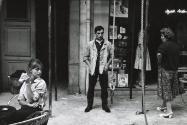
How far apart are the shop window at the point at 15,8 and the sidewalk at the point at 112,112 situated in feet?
8.08

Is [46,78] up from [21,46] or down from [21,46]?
down

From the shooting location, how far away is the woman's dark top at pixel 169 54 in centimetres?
955

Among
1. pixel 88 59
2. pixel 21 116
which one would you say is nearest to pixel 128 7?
pixel 88 59

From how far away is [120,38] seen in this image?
12367 mm

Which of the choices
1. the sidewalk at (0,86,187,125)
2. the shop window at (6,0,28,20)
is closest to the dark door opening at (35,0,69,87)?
the shop window at (6,0,28,20)

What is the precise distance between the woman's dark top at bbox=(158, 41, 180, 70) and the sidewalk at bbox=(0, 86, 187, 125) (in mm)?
1324

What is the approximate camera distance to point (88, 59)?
10.4m

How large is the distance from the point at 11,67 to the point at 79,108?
3.04 m

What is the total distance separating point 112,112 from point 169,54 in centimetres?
216

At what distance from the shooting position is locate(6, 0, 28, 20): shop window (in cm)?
1225

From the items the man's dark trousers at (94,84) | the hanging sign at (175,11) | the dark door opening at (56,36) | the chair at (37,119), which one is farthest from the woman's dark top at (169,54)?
the dark door opening at (56,36)

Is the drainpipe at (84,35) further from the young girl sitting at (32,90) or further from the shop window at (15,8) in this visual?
the young girl sitting at (32,90)

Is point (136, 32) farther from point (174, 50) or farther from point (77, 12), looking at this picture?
point (174, 50)

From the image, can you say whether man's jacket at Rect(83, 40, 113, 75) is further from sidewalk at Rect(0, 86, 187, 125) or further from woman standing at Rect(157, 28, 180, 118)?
woman standing at Rect(157, 28, 180, 118)
